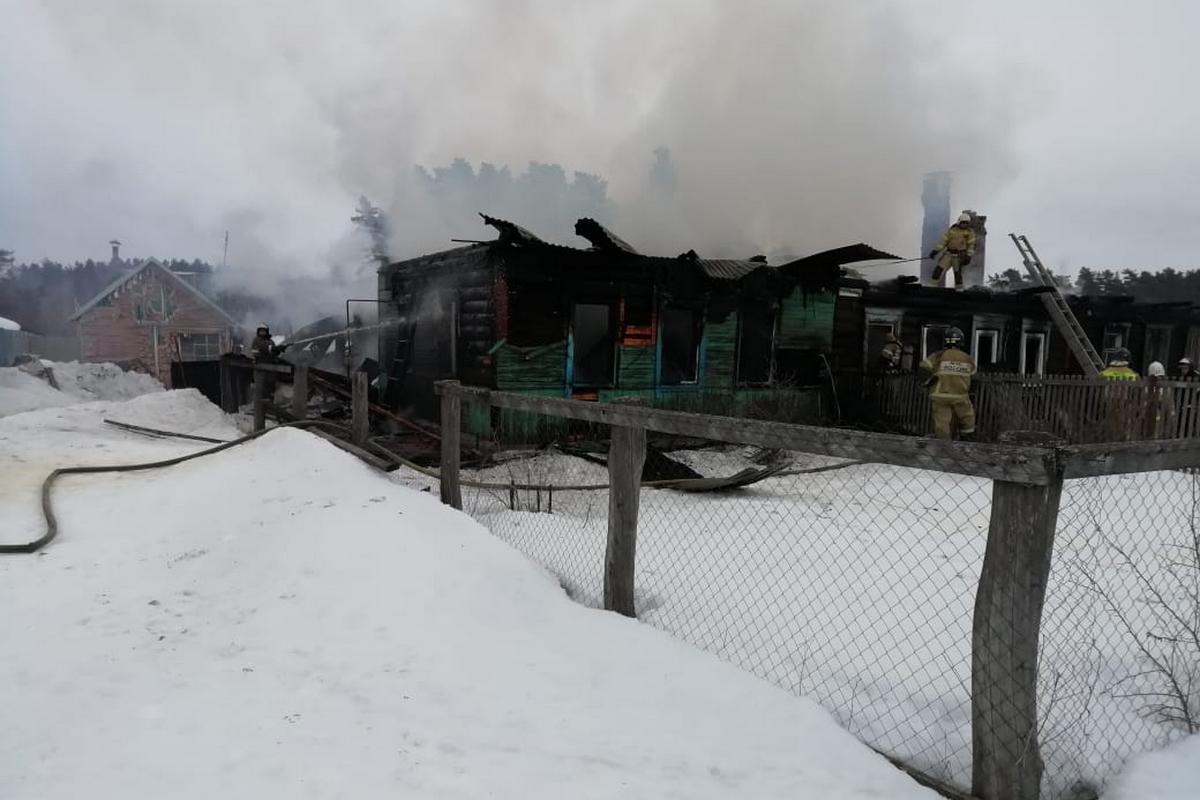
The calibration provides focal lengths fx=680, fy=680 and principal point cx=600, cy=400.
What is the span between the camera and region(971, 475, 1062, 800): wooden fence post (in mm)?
2129

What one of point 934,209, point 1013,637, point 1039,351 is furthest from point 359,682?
point 934,209

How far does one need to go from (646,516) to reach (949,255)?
525 inches

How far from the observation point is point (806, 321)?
13391 millimetres

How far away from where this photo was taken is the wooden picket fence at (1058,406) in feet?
32.7

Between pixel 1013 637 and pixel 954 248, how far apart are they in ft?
54.8

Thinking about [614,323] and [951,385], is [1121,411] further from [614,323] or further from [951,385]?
[614,323]

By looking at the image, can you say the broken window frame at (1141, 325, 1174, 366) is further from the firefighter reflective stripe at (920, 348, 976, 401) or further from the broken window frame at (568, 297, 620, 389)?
the broken window frame at (568, 297, 620, 389)

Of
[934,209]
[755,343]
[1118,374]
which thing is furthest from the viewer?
[934,209]

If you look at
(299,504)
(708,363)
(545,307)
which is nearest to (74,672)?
(299,504)

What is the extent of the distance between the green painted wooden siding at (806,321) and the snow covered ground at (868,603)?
548cm

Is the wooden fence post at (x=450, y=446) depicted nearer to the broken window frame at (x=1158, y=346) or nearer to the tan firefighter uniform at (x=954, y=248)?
the tan firefighter uniform at (x=954, y=248)

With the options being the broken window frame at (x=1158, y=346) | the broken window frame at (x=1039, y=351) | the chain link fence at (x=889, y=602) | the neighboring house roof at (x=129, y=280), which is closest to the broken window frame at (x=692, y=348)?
the chain link fence at (x=889, y=602)

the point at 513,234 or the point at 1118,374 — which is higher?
the point at 513,234

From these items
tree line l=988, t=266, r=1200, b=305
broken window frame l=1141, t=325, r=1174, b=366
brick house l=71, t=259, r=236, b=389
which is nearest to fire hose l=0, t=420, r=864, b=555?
broken window frame l=1141, t=325, r=1174, b=366
